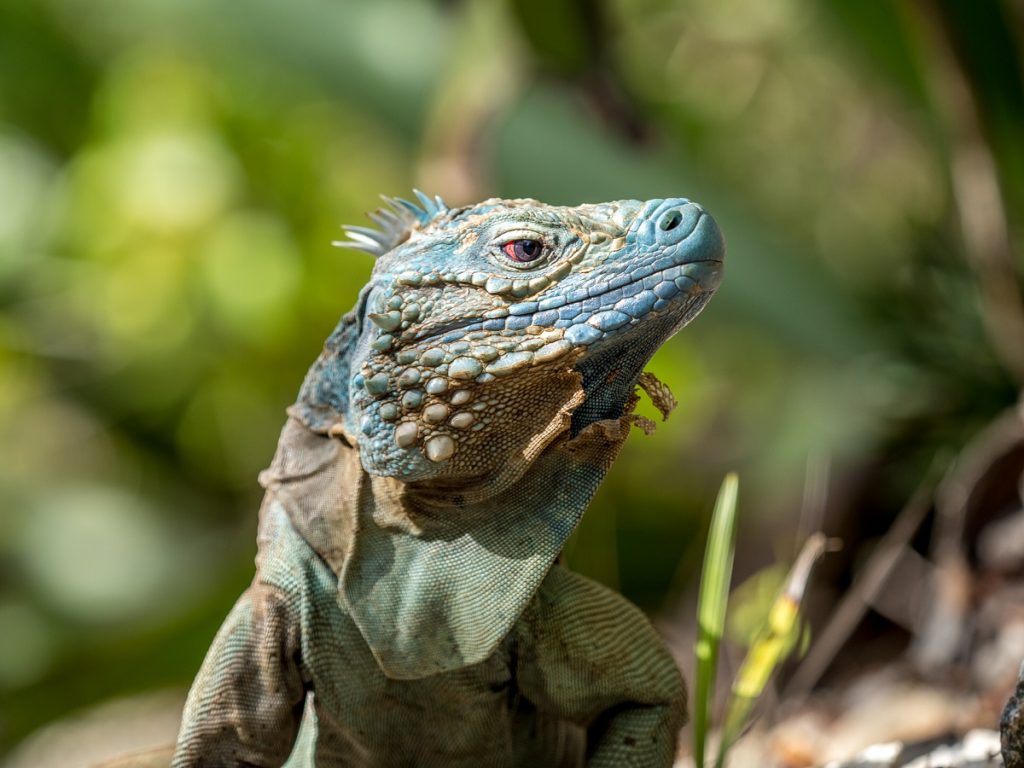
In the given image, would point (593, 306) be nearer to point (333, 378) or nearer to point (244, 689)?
point (333, 378)

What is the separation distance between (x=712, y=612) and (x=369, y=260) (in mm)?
4595

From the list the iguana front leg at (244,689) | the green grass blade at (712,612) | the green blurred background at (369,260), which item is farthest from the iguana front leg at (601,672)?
the green blurred background at (369,260)

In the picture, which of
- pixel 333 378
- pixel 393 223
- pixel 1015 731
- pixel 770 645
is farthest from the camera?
pixel 770 645

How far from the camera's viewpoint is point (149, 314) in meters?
7.49

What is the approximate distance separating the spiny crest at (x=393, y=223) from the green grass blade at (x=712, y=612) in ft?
3.06

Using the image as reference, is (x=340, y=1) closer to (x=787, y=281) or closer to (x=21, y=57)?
(x=787, y=281)

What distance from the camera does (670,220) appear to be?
7.88ft

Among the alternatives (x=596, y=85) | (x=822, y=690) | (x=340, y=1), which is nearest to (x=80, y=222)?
(x=340, y=1)

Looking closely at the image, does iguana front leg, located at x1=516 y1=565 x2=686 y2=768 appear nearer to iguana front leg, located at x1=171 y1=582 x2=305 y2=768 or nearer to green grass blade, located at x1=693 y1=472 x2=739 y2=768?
green grass blade, located at x1=693 y1=472 x2=739 y2=768

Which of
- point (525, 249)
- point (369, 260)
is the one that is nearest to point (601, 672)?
point (525, 249)

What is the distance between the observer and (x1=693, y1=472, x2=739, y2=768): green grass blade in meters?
2.85

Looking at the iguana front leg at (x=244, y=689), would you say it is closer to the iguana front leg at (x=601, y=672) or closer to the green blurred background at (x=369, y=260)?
the iguana front leg at (x=601, y=672)

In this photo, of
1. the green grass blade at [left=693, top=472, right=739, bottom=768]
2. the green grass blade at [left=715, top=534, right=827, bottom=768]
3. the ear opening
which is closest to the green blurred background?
the green grass blade at [left=715, top=534, right=827, bottom=768]

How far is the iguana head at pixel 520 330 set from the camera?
2.36 meters
